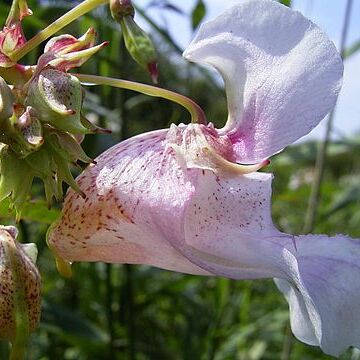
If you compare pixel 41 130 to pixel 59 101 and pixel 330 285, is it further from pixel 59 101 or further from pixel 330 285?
pixel 330 285

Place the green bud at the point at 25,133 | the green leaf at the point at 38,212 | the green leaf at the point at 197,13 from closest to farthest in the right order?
the green bud at the point at 25,133, the green leaf at the point at 38,212, the green leaf at the point at 197,13

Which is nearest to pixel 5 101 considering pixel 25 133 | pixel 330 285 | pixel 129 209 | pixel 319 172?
pixel 25 133

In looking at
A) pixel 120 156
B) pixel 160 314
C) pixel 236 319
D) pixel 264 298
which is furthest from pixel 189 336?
pixel 120 156

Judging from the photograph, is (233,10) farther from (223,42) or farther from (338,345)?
(338,345)

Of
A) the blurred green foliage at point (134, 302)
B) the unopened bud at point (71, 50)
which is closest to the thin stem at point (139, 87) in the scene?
the unopened bud at point (71, 50)

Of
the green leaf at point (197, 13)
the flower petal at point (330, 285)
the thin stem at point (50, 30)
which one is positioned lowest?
the green leaf at point (197, 13)

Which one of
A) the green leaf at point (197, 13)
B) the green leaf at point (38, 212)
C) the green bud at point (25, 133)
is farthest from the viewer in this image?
the green leaf at point (197, 13)

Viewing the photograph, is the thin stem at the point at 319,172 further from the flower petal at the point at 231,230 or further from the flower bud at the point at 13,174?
the flower bud at the point at 13,174
